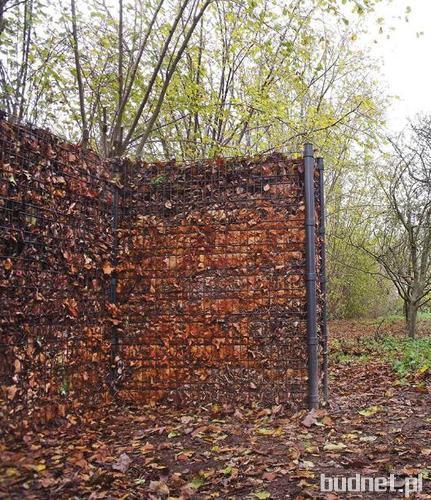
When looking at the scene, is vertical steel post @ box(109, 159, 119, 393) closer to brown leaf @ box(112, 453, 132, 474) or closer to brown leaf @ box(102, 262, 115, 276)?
brown leaf @ box(102, 262, 115, 276)

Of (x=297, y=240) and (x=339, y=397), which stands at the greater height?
(x=297, y=240)

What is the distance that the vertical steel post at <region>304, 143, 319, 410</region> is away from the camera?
4449 mm

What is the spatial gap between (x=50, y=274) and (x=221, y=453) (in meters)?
1.83

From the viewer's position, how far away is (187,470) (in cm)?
313

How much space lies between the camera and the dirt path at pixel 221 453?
275 cm

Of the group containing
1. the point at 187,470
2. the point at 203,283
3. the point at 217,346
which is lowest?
the point at 187,470

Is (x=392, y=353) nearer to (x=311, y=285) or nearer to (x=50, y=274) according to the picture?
(x=311, y=285)

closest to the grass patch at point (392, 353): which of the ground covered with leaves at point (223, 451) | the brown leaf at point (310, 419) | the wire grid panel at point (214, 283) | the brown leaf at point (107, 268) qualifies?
the ground covered with leaves at point (223, 451)

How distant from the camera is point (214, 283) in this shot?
4668 mm

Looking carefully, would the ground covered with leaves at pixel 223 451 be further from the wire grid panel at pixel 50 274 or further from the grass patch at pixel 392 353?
the grass patch at pixel 392 353

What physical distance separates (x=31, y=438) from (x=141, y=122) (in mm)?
7328

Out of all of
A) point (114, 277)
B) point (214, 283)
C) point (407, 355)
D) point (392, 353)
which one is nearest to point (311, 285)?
point (214, 283)

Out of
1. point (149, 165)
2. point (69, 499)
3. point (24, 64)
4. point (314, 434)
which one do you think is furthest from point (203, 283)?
point (24, 64)

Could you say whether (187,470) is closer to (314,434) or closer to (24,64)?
(314,434)
